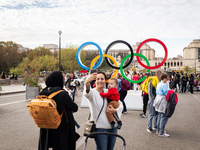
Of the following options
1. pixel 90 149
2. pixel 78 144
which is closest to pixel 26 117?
pixel 78 144

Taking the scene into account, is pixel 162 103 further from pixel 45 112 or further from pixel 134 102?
pixel 134 102

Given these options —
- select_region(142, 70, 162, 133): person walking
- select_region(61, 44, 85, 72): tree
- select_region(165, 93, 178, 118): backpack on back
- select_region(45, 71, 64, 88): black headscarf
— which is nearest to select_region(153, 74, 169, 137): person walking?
select_region(165, 93, 178, 118): backpack on back

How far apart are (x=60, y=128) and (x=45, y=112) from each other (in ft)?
1.30

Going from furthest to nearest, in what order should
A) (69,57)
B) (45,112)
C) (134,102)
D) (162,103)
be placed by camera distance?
(69,57) < (134,102) < (162,103) < (45,112)

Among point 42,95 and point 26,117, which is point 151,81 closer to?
point 42,95

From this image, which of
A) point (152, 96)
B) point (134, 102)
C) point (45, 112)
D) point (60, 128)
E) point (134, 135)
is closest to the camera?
point (45, 112)

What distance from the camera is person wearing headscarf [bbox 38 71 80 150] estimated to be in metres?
2.62

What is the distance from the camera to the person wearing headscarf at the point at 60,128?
262 cm

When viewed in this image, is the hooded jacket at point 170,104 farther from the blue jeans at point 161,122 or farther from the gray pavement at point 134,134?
the gray pavement at point 134,134

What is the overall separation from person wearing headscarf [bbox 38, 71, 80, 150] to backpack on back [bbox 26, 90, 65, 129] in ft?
0.42

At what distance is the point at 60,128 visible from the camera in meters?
2.65

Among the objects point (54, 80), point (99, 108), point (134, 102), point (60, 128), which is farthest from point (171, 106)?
point (134, 102)

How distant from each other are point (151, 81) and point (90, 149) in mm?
2746

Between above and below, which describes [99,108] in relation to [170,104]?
above
